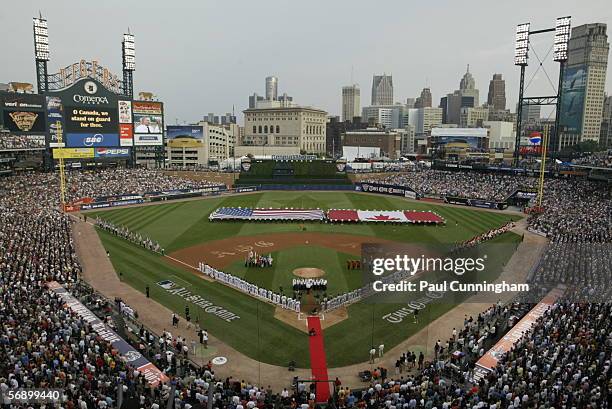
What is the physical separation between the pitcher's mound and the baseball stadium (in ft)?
0.94

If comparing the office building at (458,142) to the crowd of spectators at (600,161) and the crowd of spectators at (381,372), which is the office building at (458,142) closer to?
the crowd of spectators at (600,161)

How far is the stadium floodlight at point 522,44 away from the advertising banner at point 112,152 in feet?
218

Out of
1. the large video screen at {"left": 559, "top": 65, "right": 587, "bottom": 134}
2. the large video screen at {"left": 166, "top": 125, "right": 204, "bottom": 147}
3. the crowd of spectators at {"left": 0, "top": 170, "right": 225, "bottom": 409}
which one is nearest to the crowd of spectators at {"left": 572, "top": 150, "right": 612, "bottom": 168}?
the crowd of spectators at {"left": 0, "top": 170, "right": 225, "bottom": 409}

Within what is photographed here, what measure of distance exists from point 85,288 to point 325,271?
15657mm

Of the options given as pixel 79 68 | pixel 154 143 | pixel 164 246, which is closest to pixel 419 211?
pixel 164 246

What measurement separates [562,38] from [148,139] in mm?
68609

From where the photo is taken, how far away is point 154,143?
266ft

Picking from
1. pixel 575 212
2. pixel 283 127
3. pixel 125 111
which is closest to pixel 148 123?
pixel 125 111

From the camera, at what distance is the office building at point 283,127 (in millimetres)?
176250

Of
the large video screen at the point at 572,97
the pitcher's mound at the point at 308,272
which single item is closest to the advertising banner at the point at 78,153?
the pitcher's mound at the point at 308,272

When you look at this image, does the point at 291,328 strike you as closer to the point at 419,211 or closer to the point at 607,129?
the point at 419,211

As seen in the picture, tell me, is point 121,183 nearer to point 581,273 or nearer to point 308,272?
point 308,272

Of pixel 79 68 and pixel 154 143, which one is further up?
pixel 79 68

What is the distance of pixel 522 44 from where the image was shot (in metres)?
72.0
